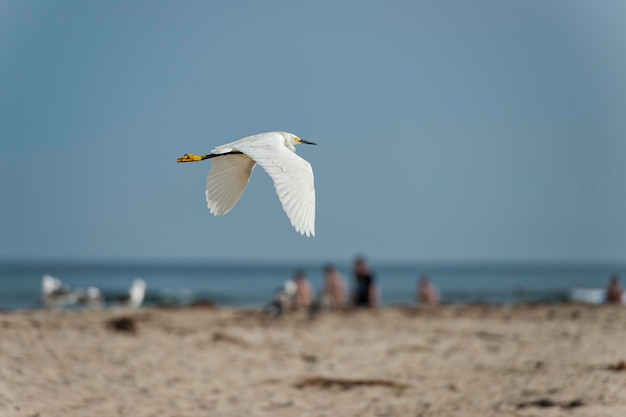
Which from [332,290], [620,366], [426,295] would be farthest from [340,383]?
[426,295]

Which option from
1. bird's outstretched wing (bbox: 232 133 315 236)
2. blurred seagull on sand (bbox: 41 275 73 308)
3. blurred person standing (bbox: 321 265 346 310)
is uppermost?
bird's outstretched wing (bbox: 232 133 315 236)

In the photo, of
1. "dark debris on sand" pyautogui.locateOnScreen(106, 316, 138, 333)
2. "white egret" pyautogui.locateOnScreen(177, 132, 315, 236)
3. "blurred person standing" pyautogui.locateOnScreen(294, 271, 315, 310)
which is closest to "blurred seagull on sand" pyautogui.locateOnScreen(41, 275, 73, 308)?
"blurred person standing" pyautogui.locateOnScreen(294, 271, 315, 310)

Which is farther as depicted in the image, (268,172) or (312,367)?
(312,367)

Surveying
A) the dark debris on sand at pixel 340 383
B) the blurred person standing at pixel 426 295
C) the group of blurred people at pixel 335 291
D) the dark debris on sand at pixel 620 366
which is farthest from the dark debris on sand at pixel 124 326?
the blurred person standing at pixel 426 295

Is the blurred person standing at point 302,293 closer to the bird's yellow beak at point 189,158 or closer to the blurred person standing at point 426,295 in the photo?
the blurred person standing at point 426,295

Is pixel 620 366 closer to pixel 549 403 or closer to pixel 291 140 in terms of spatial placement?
pixel 549 403

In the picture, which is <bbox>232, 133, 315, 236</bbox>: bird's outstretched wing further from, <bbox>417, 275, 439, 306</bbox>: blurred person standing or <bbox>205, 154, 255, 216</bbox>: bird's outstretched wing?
<bbox>417, 275, 439, 306</bbox>: blurred person standing

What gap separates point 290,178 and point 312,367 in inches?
156

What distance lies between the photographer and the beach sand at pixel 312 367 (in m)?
7.42

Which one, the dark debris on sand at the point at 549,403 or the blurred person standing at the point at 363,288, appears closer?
the dark debris on sand at the point at 549,403

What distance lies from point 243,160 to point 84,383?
266 centimetres

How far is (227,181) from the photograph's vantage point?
23.4 feet

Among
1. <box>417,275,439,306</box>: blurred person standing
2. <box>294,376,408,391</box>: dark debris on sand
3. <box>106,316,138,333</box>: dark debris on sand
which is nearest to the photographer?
<box>294,376,408,391</box>: dark debris on sand

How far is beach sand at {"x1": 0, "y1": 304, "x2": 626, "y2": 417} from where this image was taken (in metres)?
7.42
